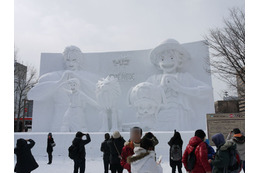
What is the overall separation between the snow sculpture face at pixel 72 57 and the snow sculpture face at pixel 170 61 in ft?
13.8

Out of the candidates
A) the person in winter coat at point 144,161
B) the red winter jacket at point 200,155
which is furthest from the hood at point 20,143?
the red winter jacket at point 200,155

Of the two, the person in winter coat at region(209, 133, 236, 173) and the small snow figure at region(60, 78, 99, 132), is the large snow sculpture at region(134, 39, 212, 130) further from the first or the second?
the person in winter coat at region(209, 133, 236, 173)

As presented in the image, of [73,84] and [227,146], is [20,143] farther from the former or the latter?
[73,84]

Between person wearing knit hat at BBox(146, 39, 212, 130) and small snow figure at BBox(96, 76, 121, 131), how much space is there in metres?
1.89

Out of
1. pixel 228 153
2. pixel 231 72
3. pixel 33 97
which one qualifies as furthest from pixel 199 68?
pixel 228 153

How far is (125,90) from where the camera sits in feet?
39.6

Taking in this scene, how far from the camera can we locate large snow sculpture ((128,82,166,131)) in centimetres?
889

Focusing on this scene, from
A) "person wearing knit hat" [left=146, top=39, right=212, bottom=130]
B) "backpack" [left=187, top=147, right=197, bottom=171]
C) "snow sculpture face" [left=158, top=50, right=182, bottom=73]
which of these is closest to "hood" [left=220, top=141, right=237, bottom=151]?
"backpack" [left=187, top=147, right=197, bottom=171]

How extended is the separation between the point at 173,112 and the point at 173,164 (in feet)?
19.5

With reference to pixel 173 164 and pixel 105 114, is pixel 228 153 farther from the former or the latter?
pixel 105 114

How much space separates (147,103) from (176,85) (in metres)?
2.21

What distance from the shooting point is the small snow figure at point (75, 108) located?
10.4 meters

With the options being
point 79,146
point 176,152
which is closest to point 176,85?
point 176,152

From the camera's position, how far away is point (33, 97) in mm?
11281
